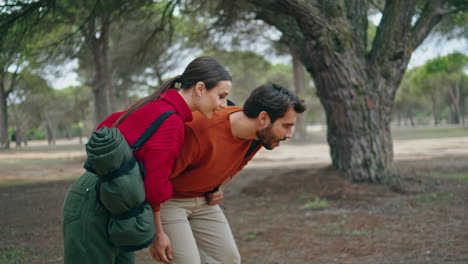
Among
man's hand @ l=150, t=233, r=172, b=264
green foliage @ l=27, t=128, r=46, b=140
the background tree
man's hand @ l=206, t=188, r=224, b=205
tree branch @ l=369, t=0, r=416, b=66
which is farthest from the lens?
green foliage @ l=27, t=128, r=46, b=140

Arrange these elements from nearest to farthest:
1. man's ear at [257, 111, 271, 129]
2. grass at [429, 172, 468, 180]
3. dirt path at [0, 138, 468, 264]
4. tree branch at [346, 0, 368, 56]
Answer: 1. man's ear at [257, 111, 271, 129]
2. dirt path at [0, 138, 468, 264]
3. tree branch at [346, 0, 368, 56]
4. grass at [429, 172, 468, 180]

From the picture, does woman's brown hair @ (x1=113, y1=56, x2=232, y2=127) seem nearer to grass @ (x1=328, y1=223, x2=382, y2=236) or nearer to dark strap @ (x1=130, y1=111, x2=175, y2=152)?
dark strap @ (x1=130, y1=111, x2=175, y2=152)

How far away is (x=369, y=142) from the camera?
826 cm

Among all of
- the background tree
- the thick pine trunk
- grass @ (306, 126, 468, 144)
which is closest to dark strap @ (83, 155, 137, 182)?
the background tree

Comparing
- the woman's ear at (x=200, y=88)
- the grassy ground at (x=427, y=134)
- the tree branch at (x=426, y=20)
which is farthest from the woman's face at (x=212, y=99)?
the grassy ground at (x=427, y=134)

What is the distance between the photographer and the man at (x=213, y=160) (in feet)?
7.95

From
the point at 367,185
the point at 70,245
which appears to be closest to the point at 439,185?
the point at 367,185

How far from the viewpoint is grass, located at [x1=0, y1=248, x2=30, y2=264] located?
15.6 ft

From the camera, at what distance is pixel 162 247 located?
89.0 inches

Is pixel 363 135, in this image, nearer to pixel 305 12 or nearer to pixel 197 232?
pixel 305 12

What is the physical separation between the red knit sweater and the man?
0.27m

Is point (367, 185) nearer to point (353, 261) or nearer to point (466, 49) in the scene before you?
point (353, 261)

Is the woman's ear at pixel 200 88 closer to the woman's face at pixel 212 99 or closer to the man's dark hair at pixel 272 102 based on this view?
the woman's face at pixel 212 99

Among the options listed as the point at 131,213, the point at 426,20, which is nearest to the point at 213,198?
the point at 131,213
